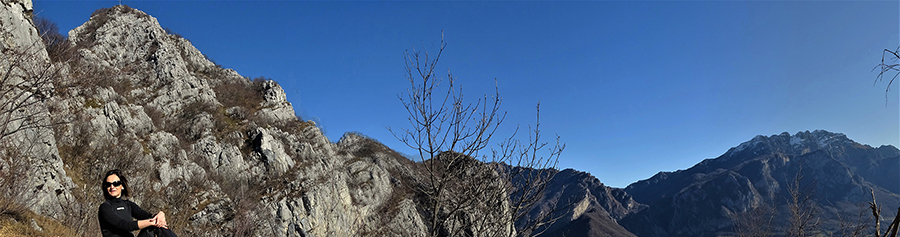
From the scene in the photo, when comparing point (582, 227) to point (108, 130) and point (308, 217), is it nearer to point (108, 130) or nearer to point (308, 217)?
point (308, 217)

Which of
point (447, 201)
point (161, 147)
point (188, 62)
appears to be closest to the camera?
point (447, 201)

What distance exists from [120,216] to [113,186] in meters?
0.42

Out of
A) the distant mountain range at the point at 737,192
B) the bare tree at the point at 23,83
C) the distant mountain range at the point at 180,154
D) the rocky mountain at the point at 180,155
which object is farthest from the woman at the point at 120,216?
the distant mountain range at the point at 737,192

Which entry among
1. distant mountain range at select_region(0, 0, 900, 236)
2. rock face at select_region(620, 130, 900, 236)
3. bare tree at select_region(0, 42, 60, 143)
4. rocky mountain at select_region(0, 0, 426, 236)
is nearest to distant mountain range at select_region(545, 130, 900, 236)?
rock face at select_region(620, 130, 900, 236)

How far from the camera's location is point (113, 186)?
4.73 m

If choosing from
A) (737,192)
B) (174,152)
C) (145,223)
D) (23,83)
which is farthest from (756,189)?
(23,83)

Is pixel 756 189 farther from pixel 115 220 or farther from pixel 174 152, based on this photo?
pixel 115 220

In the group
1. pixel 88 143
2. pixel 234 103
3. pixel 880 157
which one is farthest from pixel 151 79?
pixel 880 157

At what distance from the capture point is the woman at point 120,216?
449cm

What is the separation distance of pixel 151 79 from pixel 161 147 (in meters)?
10.8

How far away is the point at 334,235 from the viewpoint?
30.1 m

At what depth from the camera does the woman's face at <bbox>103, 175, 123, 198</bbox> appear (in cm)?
469

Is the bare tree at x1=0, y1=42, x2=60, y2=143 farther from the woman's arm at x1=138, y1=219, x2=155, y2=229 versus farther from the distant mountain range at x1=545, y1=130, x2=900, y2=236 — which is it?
the distant mountain range at x1=545, y1=130, x2=900, y2=236

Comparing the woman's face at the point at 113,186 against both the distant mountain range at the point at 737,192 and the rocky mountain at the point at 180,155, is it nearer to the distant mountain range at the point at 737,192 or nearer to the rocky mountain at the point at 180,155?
the rocky mountain at the point at 180,155
